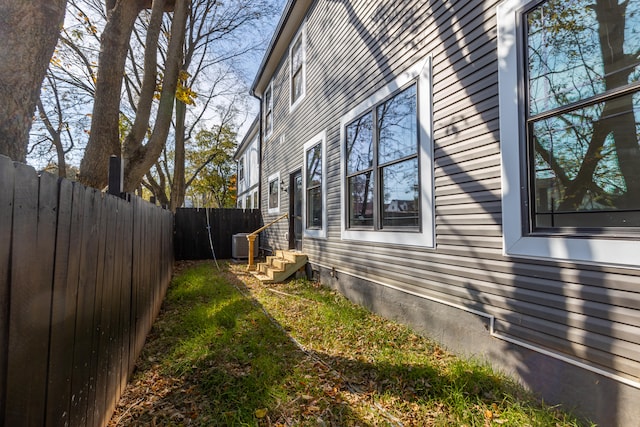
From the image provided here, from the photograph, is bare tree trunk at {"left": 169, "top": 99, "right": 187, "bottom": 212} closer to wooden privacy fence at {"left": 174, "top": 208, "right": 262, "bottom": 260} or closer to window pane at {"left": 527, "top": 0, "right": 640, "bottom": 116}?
wooden privacy fence at {"left": 174, "top": 208, "right": 262, "bottom": 260}

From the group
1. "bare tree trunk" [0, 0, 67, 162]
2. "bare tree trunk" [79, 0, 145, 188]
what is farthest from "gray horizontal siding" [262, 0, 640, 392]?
"bare tree trunk" [0, 0, 67, 162]

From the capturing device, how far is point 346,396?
2.54 metres

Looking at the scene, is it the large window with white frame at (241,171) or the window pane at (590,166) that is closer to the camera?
the window pane at (590,166)

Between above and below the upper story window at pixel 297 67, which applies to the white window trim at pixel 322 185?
below

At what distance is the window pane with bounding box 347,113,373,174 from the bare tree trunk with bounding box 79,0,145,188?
3.50 m

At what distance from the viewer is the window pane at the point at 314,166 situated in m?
6.48

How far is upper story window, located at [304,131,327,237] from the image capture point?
6.17m

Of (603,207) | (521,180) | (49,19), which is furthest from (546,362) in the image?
(49,19)

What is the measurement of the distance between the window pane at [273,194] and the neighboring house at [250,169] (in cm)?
319

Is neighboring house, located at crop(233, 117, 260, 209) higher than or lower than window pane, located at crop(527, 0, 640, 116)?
higher

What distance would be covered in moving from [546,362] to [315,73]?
6.29 m

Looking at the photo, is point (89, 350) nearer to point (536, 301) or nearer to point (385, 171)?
point (536, 301)

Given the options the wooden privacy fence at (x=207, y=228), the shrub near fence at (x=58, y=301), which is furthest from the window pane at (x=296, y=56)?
the shrub near fence at (x=58, y=301)

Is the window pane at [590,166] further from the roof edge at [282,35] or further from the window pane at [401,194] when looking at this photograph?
the roof edge at [282,35]
